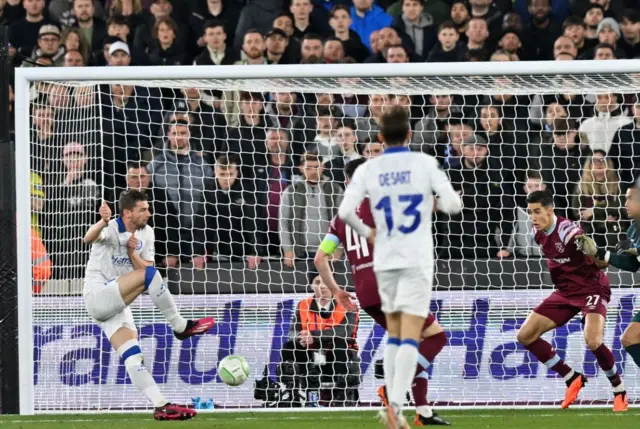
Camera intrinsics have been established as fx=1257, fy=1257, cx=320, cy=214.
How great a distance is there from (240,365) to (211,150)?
261cm

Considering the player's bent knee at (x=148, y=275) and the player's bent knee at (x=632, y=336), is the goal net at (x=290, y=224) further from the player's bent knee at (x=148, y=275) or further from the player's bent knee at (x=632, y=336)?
the player's bent knee at (x=148, y=275)

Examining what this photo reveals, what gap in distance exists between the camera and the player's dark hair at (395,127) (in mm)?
7176

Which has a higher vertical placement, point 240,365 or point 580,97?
point 580,97

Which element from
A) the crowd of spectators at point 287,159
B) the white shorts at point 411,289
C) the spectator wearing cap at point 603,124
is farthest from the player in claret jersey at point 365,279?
the spectator wearing cap at point 603,124

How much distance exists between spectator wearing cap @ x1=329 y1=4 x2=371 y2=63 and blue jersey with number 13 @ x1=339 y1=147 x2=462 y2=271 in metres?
6.35

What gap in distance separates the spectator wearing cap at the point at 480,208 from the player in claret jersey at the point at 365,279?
2.98 m

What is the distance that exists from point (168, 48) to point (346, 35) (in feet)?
6.25

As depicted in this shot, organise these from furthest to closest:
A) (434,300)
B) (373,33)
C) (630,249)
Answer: (373,33), (434,300), (630,249)

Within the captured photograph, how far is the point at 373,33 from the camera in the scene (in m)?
13.4

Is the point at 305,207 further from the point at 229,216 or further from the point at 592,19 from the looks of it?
the point at 592,19

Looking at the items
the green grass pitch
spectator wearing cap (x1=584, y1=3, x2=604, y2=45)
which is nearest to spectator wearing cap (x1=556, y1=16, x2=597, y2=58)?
spectator wearing cap (x1=584, y1=3, x2=604, y2=45)

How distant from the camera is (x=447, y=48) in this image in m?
13.2

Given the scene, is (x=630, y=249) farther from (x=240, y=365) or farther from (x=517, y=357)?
(x=240, y=365)

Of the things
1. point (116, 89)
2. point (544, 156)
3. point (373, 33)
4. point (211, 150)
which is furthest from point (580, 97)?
point (116, 89)
